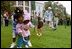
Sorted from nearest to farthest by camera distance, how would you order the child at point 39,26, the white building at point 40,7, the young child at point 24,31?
the young child at point 24,31 → the white building at point 40,7 → the child at point 39,26

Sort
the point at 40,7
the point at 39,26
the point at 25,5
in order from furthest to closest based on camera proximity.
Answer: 1. the point at 39,26
2. the point at 40,7
3. the point at 25,5

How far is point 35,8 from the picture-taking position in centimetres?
1009

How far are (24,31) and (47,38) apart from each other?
0.76m

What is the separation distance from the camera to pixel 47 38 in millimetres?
10195

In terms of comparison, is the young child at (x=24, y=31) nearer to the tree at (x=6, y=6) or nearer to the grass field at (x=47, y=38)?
the grass field at (x=47, y=38)

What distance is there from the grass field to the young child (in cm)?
17

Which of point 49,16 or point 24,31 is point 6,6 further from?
point 49,16

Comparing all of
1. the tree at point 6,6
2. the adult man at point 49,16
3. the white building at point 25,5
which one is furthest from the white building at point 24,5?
the adult man at point 49,16

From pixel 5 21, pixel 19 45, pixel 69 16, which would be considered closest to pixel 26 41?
pixel 19 45

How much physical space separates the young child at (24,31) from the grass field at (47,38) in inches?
6.6

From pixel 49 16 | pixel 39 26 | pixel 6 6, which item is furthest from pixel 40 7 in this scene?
pixel 6 6

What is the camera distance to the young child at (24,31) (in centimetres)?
993

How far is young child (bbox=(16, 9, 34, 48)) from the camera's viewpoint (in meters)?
9.93

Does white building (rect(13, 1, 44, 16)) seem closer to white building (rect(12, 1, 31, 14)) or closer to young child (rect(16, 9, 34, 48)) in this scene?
white building (rect(12, 1, 31, 14))
